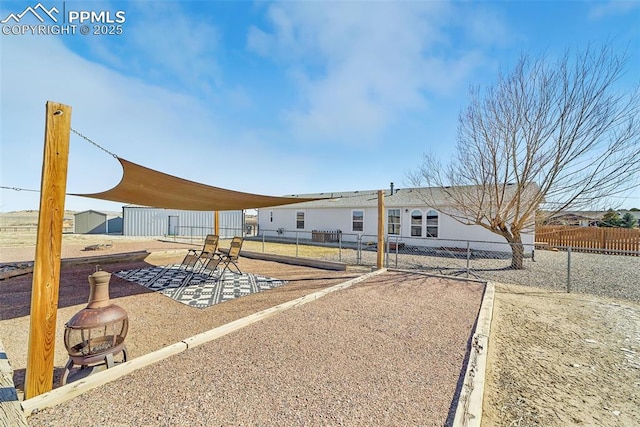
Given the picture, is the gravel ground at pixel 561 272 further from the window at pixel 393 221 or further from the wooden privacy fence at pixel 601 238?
the window at pixel 393 221

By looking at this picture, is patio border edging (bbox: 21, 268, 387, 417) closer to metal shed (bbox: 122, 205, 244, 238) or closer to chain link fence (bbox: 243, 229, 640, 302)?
chain link fence (bbox: 243, 229, 640, 302)

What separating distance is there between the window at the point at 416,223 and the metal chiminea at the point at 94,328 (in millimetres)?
13297

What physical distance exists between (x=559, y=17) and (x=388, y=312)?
806cm

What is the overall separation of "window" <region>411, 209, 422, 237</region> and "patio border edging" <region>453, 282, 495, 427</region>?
10468 millimetres

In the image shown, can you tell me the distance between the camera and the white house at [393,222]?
12.7 meters

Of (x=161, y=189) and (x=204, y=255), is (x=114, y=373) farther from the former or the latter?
(x=204, y=255)

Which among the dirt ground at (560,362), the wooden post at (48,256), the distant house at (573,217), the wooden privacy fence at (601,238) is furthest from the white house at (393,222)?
the wooden post at (48,256)

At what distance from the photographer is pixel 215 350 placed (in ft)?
10.2

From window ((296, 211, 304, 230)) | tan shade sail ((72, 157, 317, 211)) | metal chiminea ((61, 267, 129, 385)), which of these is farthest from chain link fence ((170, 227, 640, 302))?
→ metal chiminea ((61, 267, 129, 385))

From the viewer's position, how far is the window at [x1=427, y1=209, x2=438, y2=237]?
13633mm

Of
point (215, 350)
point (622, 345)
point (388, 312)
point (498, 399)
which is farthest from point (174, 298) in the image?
point (622, 345)

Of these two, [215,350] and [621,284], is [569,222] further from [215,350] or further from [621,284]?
[215,350]

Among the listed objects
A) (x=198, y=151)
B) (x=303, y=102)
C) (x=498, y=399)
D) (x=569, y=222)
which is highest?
(x=303, y=102)

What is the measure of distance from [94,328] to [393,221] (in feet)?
45.6
